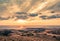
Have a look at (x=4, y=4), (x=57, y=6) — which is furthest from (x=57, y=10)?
(x=4, y=4)

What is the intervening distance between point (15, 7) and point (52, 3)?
20.8 meters

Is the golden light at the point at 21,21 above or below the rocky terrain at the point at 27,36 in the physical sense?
above

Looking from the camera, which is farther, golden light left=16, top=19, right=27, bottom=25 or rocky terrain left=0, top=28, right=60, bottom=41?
golden light left=16, top=19, right=27, bottom=25

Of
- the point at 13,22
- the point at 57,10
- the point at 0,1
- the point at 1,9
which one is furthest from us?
the point at 0,1

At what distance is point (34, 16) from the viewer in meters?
113

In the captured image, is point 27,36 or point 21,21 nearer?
point 27,36

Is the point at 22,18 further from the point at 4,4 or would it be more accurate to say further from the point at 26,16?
the point at 4,4

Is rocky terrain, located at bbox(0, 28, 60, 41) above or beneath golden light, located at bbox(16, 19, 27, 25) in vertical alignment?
beneath

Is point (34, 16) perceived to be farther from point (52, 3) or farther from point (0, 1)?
point (0, 1)

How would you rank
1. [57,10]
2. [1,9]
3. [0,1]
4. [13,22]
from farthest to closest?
[0,1], [1,9], [57,10], [13,22]

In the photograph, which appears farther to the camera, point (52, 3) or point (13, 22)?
point (52, 3)

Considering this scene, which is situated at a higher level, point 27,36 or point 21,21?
point 21,21

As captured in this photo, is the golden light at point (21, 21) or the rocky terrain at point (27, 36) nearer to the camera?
the rocky terrain at point (27, 36)

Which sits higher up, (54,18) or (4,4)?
(4,4)
